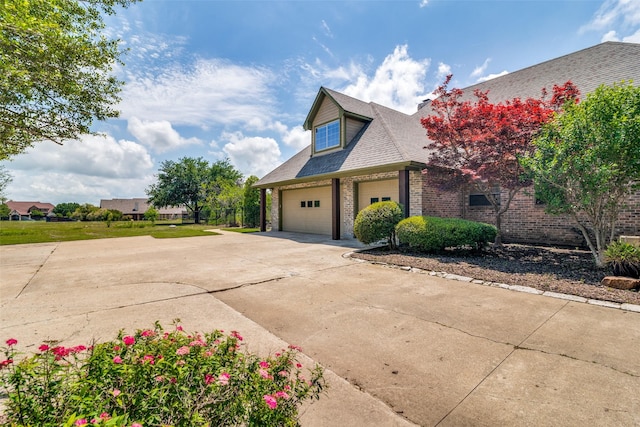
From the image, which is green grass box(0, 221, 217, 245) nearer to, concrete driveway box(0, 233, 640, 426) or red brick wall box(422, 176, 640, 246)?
concrete driveway box(0, 233, 640, 426)

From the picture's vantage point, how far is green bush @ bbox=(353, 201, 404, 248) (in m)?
9.30

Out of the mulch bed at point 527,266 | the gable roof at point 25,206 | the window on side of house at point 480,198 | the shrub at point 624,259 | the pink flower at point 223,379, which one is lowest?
the mulch bed at point 527,266

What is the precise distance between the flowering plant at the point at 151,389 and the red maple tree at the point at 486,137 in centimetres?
818

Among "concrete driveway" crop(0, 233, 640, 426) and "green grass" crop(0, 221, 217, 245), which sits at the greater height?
"green grass" crop(0, 221, 217, 245)

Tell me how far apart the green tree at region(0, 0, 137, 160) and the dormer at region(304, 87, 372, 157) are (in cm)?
888

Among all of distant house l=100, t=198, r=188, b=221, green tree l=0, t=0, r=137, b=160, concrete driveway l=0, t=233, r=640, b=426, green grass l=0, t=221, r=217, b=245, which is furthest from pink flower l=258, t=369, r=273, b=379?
distant house l=100, t=198, r=188, b=221

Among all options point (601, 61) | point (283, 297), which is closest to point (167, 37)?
point (283, 297)

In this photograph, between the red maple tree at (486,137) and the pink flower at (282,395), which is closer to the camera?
the pink flower at (282,395)

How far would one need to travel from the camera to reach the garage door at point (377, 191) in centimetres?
1195

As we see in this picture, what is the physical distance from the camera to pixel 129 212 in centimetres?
7325

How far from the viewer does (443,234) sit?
8.12 meters

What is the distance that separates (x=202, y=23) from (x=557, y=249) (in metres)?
14.0

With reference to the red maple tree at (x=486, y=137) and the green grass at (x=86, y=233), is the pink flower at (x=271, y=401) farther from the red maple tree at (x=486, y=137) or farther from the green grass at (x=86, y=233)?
the green grass at (x=86, y=233)

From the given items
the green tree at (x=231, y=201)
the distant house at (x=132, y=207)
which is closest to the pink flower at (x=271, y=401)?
the green tree at (x=231, y=201)
